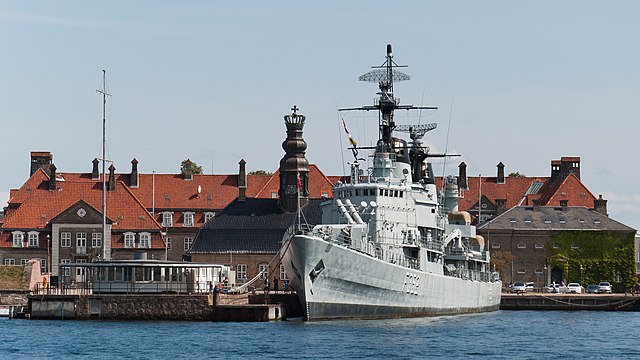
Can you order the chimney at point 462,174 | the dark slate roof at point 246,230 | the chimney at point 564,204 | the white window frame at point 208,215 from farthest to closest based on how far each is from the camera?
1. the chimney at point 462,174
2. the white window frame at point 208,215
3. the chimney at point 564,204
4. the dark slate roof at point 246,230

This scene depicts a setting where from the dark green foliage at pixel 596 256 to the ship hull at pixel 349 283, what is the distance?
159ft

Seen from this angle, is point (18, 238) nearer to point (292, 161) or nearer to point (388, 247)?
point (292, 161)

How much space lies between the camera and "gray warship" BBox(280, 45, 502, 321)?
273 feet

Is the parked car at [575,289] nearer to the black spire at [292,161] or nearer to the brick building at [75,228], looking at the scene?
the black spire at [292,161]

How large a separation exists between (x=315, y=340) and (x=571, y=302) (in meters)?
52.6

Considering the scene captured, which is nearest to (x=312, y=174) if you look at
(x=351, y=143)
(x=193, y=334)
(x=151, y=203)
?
(x=151, y=203)

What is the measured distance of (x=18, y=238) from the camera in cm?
13425

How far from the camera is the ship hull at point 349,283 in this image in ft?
270

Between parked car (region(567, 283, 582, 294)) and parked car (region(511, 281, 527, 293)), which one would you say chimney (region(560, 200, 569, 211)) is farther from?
parked car (region(567, 283, 582, 294))

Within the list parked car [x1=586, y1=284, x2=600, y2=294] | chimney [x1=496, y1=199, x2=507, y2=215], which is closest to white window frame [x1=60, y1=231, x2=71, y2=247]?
chimney [x1=496, y1=199, x2=507, y2=215]

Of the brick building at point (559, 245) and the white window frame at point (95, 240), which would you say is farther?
the brick building at point (559, 245)

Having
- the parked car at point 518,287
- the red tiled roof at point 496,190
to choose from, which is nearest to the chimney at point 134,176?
the red tiled roof at point 496,190

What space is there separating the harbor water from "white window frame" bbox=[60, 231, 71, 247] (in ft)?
138

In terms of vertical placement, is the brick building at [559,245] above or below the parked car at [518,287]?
above
